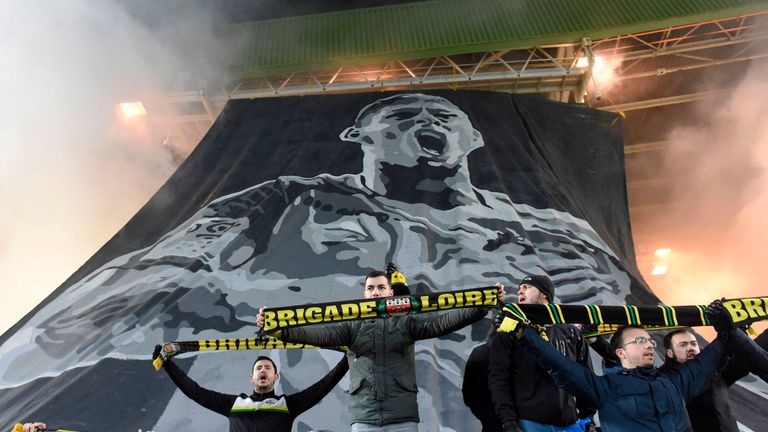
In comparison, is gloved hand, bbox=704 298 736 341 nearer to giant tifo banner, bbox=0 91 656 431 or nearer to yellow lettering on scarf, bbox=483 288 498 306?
yellow lettering on scarf, bbox=483 288 498 306

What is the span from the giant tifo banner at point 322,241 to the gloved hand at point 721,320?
1.86 metres

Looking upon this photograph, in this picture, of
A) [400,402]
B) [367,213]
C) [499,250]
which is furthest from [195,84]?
[400,402]

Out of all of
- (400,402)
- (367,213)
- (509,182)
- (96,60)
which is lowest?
(400,402)

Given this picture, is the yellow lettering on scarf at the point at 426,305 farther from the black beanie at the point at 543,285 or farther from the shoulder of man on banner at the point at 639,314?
the black beanie at the point at 543,285

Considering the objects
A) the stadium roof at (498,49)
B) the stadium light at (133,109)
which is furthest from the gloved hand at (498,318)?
the stadium light at (133,109)

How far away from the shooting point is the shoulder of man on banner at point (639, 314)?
7.77 feet

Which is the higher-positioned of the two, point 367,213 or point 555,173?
point 555,173

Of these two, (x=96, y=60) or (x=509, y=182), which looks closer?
(x=509, y=182)

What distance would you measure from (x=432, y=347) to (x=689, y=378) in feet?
7.31

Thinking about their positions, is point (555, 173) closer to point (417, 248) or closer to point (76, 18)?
point (417, 248)

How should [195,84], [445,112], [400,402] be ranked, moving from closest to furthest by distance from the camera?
1. [400,402]
2. [445,112]
3. [195,84]

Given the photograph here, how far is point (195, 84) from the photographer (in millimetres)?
8312

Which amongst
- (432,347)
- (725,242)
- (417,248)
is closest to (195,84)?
(417,248)

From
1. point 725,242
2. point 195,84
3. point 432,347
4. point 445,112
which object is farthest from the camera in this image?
point 725,242
